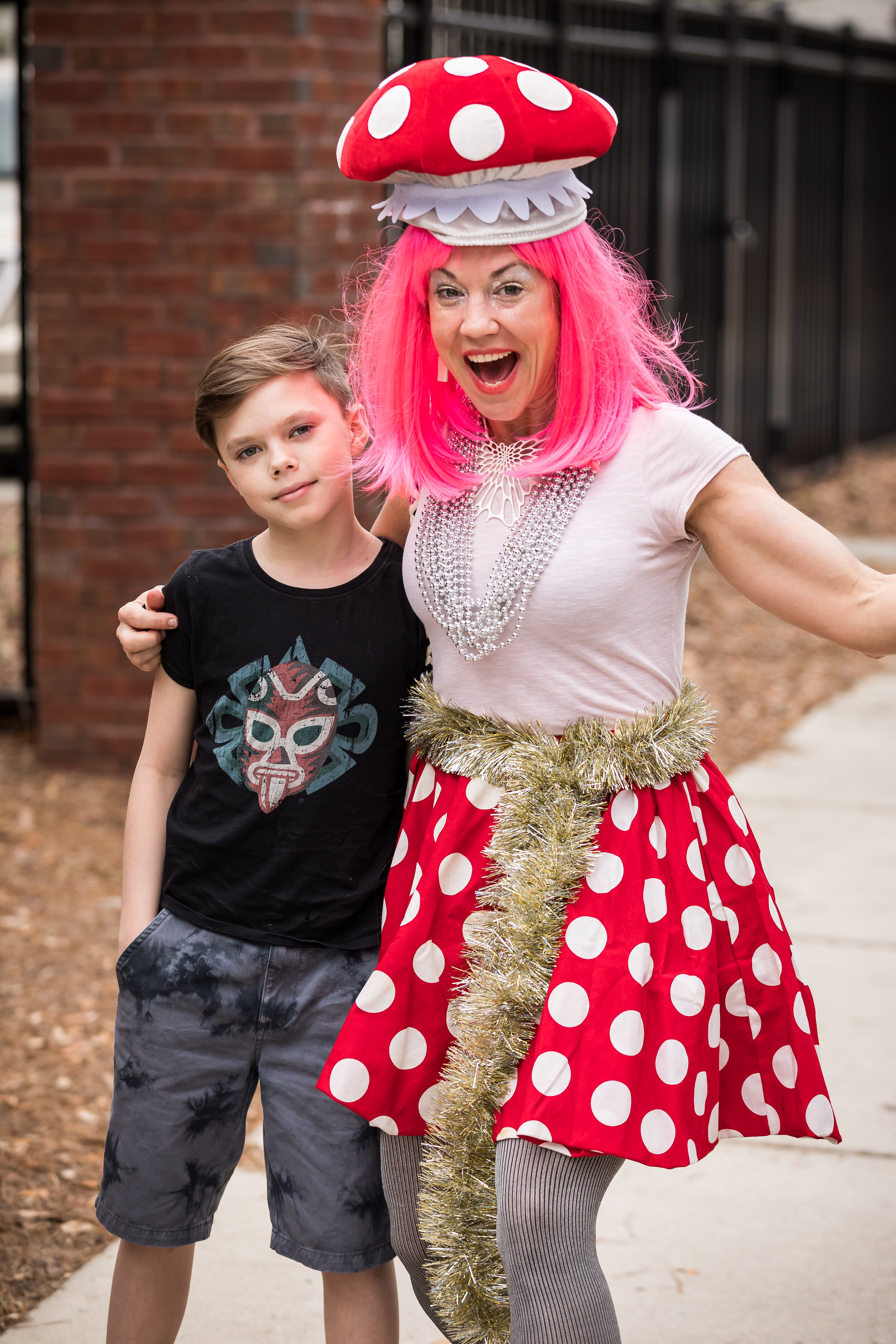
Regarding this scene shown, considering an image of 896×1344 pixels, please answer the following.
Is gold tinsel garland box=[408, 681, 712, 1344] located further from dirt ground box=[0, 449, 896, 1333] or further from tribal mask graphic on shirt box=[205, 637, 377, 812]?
dirt ground box=[0, 449, 896, 1333]

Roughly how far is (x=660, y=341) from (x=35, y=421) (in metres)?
3.52

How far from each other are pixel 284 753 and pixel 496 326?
2.07 ft

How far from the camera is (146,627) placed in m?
2.20

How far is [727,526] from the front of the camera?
197cm

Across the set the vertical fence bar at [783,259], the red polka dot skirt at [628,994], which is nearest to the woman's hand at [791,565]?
the red polka dot skirt at [628,994]

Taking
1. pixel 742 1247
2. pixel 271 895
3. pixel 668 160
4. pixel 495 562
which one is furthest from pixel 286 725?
pixel 668 160

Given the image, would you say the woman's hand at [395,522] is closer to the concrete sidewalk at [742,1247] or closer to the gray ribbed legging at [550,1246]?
the gray ribbed legging at [550,1246]

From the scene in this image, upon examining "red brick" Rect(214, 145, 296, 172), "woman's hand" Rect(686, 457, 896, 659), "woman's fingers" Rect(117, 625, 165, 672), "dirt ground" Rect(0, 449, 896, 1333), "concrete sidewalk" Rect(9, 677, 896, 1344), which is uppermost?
"red brick" Rect(214, 145, 296, 172)

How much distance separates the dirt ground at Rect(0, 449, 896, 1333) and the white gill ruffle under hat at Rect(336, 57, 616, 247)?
1958mm

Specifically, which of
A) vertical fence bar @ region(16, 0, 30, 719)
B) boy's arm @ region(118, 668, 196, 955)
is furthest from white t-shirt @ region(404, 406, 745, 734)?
vertical fence bar @ region(16, 0, 30, 719)

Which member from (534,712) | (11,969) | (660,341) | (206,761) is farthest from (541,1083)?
(11,969)

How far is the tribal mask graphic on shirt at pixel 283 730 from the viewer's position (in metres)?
2.14

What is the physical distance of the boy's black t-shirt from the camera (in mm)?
2146

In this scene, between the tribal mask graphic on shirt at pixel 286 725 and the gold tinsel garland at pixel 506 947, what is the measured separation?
200 millimetres
